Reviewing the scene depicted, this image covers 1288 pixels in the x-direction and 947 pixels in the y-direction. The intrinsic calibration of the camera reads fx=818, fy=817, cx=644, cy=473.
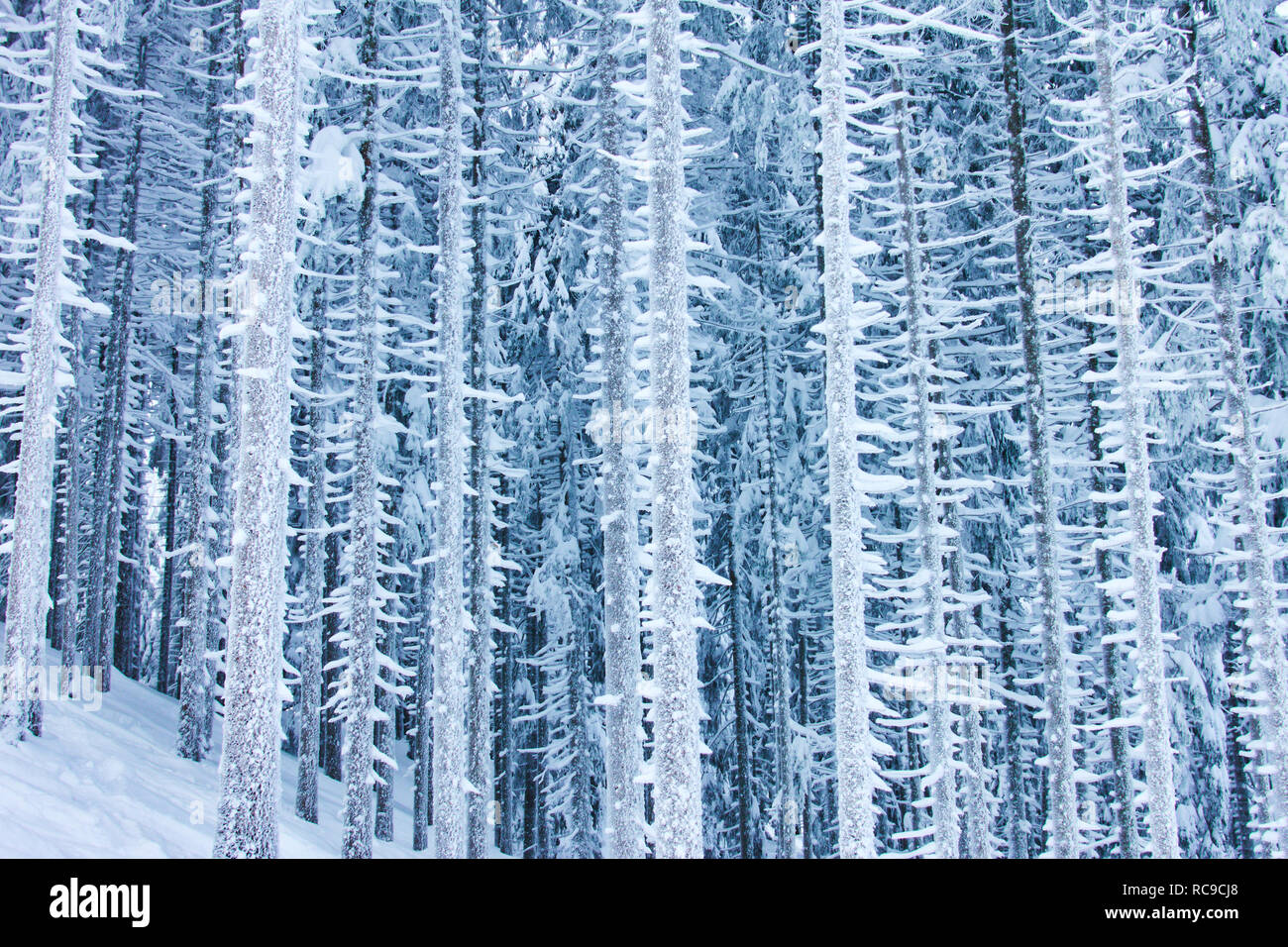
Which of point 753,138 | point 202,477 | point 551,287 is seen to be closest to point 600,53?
point 753,138

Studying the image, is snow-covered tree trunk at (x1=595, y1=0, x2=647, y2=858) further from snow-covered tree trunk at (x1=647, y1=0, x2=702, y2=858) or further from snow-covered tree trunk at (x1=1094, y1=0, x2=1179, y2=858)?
snow-covered tree trunk at (x1=1094, y1=0, x2=1179, y2=858)

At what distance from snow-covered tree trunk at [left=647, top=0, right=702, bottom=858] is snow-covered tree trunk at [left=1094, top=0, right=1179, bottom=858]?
7.96 meters

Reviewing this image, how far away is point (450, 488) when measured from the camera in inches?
535

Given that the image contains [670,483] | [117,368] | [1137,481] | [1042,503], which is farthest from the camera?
[117,368]

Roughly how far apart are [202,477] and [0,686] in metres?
5.31

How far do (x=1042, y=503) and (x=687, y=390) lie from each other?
7.93 metres

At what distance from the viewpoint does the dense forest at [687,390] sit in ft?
33.9

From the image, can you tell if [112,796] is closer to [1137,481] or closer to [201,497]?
[201,497]

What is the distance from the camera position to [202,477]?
652 inches

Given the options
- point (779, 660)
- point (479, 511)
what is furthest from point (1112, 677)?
point (479, 511)

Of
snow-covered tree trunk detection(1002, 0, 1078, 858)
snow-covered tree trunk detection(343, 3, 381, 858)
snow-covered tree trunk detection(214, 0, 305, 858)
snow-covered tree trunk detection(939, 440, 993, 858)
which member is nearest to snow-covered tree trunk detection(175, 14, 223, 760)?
snow-covered tree trunk detection(343, 3, 381, 858)

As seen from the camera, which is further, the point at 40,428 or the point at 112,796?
the point at 40,428
